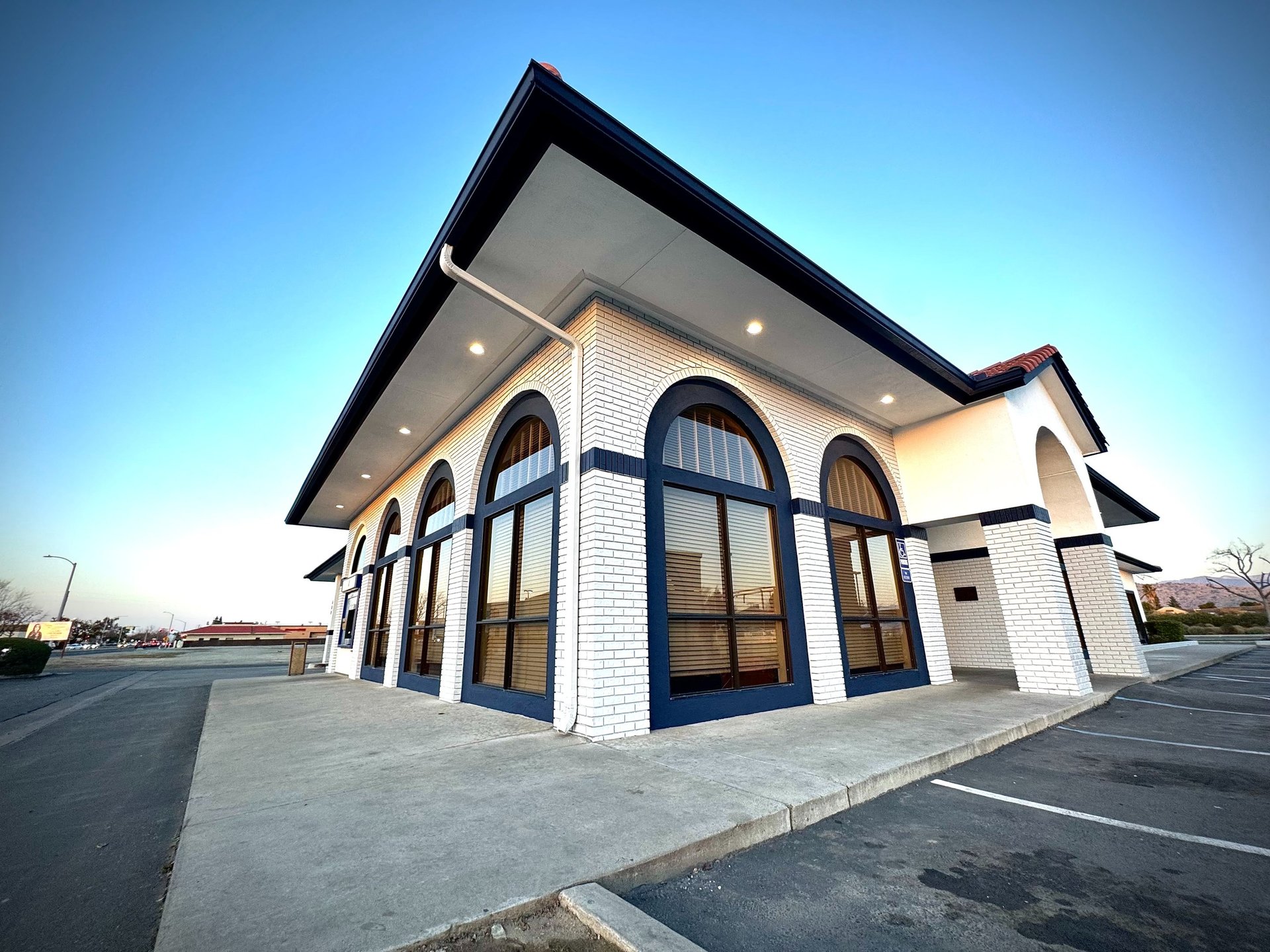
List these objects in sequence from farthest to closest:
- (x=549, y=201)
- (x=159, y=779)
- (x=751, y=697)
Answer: (x=751, y=697) < (x=549, y=201) < (x=159, y=779)

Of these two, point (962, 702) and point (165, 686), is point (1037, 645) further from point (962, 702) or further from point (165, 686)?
point (165, 686)

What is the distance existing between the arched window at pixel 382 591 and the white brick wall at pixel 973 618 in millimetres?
13370

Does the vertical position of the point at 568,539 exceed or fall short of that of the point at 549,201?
it falls short

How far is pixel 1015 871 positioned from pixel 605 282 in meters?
6.05

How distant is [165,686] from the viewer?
12727 mm

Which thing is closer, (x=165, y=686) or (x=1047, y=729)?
(x=1047, y=729)

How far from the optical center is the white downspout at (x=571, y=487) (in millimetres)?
5172

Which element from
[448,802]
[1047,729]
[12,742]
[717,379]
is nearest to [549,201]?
[717,379]

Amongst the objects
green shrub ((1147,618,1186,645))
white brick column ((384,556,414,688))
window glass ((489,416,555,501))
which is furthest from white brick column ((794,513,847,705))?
→ green shrub ((1147,618,1186,645))

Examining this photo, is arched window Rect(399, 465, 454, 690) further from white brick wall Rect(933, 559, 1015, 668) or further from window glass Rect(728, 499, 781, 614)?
white brick wall Rect(933, 559, 1015, 668)

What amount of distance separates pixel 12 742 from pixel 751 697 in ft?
Result: 28.7

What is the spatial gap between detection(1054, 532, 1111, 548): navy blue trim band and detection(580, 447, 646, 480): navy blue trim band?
373 inches

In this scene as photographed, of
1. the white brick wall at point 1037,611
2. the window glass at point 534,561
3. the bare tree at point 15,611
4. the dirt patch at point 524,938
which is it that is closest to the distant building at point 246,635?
the bare tree at point 15,611

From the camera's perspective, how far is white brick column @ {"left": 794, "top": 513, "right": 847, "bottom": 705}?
7.06 m
